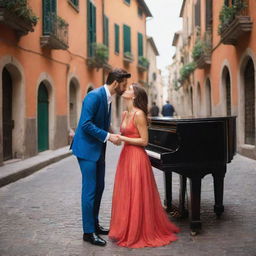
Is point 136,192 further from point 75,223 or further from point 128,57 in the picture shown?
point 128,57

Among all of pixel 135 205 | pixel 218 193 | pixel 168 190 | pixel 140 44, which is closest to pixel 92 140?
pixel 135 205

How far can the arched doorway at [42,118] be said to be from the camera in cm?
1265

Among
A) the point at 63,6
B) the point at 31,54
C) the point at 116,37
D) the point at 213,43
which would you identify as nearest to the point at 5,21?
the point at 31,54

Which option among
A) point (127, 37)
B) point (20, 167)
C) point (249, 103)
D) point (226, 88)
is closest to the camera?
point (20, 167)

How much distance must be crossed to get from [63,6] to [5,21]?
18.8 feet

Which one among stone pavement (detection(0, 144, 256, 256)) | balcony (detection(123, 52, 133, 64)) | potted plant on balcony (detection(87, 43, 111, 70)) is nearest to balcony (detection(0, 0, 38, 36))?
stone pavement (detection(0, 144, 256, 256))

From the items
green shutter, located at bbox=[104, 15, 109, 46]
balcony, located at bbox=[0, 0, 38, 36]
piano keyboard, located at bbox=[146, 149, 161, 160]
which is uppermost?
green shutter, located at bbox=[104, 15, 109, 46]

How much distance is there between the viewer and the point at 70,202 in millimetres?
6004

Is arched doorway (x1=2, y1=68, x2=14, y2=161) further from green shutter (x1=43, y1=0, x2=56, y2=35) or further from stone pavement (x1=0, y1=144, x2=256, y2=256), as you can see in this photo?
stone pavement (x1=0, y1=144, x2=256, y2=256)

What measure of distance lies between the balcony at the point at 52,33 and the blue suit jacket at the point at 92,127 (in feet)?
27.8

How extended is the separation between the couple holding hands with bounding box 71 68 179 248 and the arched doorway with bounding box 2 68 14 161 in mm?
6850

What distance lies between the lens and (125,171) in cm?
405

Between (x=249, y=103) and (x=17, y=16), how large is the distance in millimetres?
6621

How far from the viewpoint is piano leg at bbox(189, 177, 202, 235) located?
4.24 m
